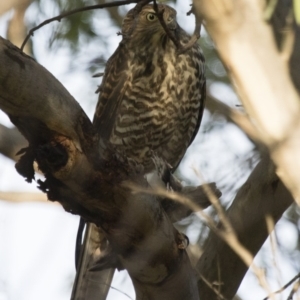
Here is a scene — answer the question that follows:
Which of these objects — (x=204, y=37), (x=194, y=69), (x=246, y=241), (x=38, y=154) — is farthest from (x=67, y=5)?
(x=38, y=154)

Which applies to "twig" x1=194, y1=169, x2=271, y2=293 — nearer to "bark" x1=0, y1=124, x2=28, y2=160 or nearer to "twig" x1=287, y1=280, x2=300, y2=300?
"twig" x1=287, y1=280, x2=300, y2=300

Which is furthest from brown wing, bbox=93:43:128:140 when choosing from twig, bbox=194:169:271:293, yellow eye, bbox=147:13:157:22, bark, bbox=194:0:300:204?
bark, bbox=194:0:300:204

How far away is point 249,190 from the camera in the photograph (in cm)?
368

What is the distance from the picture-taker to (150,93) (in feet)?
14.2

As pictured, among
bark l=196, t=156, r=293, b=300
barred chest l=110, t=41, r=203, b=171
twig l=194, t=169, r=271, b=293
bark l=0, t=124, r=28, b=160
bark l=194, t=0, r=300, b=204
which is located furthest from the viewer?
barred chest l=110, t=41, r=203, b=171

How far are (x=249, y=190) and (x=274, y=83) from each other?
5.47ft

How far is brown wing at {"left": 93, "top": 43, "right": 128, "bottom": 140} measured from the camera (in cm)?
438

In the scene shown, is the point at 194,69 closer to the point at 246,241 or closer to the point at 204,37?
the point at 204,37

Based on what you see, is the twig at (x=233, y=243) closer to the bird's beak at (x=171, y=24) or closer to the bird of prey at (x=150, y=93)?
the bird of prey at (x=150, y=93)

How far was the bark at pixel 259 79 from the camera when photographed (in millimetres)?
2045

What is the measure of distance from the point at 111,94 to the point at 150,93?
24cm

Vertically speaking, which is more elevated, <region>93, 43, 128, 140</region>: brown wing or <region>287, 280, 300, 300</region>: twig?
<region>93, 43, 128, 140</region>: brown wing

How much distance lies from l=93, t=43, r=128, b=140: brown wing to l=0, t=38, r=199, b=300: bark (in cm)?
148

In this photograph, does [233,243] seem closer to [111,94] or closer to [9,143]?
[9,143]
